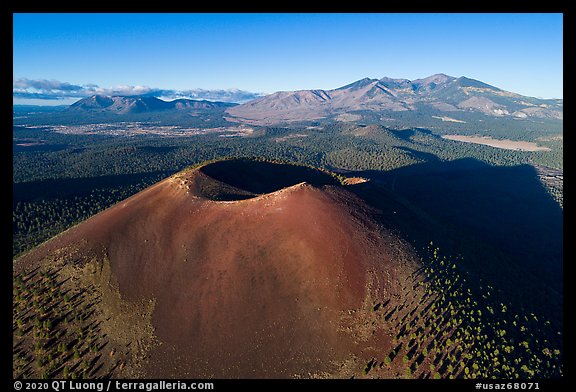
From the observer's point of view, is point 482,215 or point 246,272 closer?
point 246,272

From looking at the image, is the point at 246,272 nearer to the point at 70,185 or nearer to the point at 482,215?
the point at 482,215

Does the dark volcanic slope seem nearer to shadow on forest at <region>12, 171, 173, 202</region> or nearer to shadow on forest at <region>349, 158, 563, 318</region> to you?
shadow on forest at <region>349, 158, 563, 318</region>

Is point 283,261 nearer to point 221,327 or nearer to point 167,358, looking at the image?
point 221,327

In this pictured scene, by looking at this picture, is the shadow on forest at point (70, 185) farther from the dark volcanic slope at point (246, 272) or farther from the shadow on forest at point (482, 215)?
the shadow on forest at point (482, 215)

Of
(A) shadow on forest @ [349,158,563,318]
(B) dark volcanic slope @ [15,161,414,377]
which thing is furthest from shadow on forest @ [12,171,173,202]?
(A) shadow on forest @ [349,158,563,318]

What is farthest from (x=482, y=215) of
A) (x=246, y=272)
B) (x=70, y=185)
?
(x=70, y=185)

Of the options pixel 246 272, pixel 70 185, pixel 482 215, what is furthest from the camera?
pixel 70 185

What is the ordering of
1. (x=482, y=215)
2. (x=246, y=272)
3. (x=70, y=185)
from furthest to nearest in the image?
(x=70, y=185) → (x=482, y=215) → (x=246, y=272)

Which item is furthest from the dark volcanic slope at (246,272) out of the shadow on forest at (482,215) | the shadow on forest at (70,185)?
the shadow on forest at (70,185)
